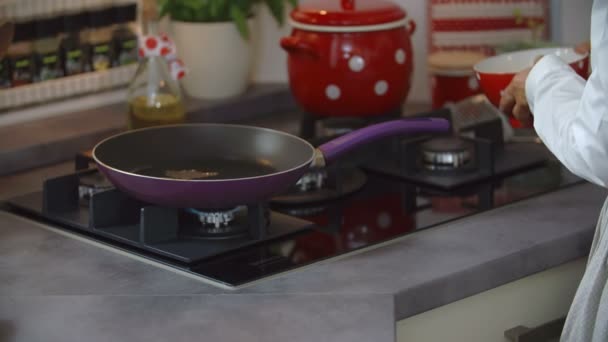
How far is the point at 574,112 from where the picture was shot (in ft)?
3.79

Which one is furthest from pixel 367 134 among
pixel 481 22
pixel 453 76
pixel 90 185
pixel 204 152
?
pixel 481 22

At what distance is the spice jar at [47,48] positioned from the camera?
188 centimetres

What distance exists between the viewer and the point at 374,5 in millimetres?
1835

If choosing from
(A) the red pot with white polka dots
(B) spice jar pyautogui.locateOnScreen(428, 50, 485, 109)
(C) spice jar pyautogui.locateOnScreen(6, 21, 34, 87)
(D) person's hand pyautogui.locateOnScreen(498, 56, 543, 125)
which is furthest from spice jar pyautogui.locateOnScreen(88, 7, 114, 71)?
(D) person's hand pyautogui.locateOnScreen(498, 56, 543, 125)

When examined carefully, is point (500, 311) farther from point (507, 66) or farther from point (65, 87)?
point (65, 87)

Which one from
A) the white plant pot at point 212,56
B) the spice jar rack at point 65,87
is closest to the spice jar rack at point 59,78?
the spice jar rack at point 65,87

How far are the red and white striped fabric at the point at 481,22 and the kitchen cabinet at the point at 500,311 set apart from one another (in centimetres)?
69

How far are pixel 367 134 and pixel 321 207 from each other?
0.51ft

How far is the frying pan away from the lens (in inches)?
54.5

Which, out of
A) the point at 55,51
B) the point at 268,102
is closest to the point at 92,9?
the point at 55,51

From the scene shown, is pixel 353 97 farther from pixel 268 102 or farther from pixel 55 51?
pixel 55 51

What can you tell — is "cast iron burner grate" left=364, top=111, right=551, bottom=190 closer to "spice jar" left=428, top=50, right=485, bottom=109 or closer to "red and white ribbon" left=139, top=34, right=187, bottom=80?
"spice jar" left=428, top=50, right=485, bottom=109

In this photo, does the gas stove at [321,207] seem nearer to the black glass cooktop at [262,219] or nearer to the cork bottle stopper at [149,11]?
the black glass cooktop at [262,219]

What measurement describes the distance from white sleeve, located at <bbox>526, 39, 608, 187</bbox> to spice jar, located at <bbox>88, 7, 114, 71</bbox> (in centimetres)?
94
